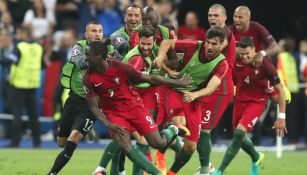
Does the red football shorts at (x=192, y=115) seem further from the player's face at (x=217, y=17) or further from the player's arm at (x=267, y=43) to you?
the player's arm at (x=267, y=43)

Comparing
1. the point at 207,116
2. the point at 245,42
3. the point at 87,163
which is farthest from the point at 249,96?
the point at 87,163

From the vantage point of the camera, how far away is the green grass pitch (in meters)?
18.8

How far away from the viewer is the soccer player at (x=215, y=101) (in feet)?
54.8

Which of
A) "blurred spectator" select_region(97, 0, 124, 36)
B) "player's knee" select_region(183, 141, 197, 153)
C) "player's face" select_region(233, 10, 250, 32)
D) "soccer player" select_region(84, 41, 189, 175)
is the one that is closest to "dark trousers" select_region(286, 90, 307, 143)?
"blurred spectator" select_region(97, 0, 124, 36)

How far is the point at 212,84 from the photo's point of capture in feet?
52.3

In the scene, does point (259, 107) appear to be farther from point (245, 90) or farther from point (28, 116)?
point (28, 116)

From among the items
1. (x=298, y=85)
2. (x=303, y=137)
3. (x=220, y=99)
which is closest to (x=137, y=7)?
(x=220, y=99)

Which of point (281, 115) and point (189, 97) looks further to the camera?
point (281, 115)

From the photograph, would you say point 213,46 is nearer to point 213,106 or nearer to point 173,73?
point 173,73

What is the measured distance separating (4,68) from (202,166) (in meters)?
11.1

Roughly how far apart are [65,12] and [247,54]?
11.8m

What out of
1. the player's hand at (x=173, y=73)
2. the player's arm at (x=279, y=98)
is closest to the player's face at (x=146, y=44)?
the player's hand at (x=173, y=73)

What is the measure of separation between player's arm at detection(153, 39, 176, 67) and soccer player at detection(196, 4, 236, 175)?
878 millimetres

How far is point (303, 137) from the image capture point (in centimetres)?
3028
